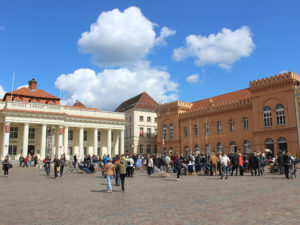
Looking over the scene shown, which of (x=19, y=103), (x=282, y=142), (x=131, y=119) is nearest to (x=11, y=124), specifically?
(x=19, y=103)

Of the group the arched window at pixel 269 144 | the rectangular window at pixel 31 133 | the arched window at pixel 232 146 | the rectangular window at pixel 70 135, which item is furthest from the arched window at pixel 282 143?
the rectangular window at pixel 31 133

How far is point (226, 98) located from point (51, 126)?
109 feet

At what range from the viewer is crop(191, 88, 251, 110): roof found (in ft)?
164

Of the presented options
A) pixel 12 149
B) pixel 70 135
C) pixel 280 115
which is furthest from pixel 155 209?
pixel 70 135

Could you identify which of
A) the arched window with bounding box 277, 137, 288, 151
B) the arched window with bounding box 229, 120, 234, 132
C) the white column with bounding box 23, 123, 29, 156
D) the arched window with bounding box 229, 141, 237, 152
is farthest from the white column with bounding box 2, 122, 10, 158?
the arched window with bounding box 277, 137, 288, 151

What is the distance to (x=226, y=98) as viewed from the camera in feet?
174

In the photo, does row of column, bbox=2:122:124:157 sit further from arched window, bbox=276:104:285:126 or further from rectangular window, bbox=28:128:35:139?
arched window, bbox=276:104:285:126

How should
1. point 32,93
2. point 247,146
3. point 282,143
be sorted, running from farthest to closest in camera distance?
point 32,93 < point 247,146 < point 282,143

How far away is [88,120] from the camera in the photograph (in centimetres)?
5731

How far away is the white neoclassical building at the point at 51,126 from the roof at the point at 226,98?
16691 millimetres

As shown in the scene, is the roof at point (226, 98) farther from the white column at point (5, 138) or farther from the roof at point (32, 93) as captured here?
the white column at point (5, 138)

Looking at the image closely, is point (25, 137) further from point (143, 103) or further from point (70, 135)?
point (143, 103)

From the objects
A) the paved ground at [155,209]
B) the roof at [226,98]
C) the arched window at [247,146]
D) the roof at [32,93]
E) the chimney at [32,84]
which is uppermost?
the chimney at [32,84]

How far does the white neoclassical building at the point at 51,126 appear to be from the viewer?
49625 millimetres
